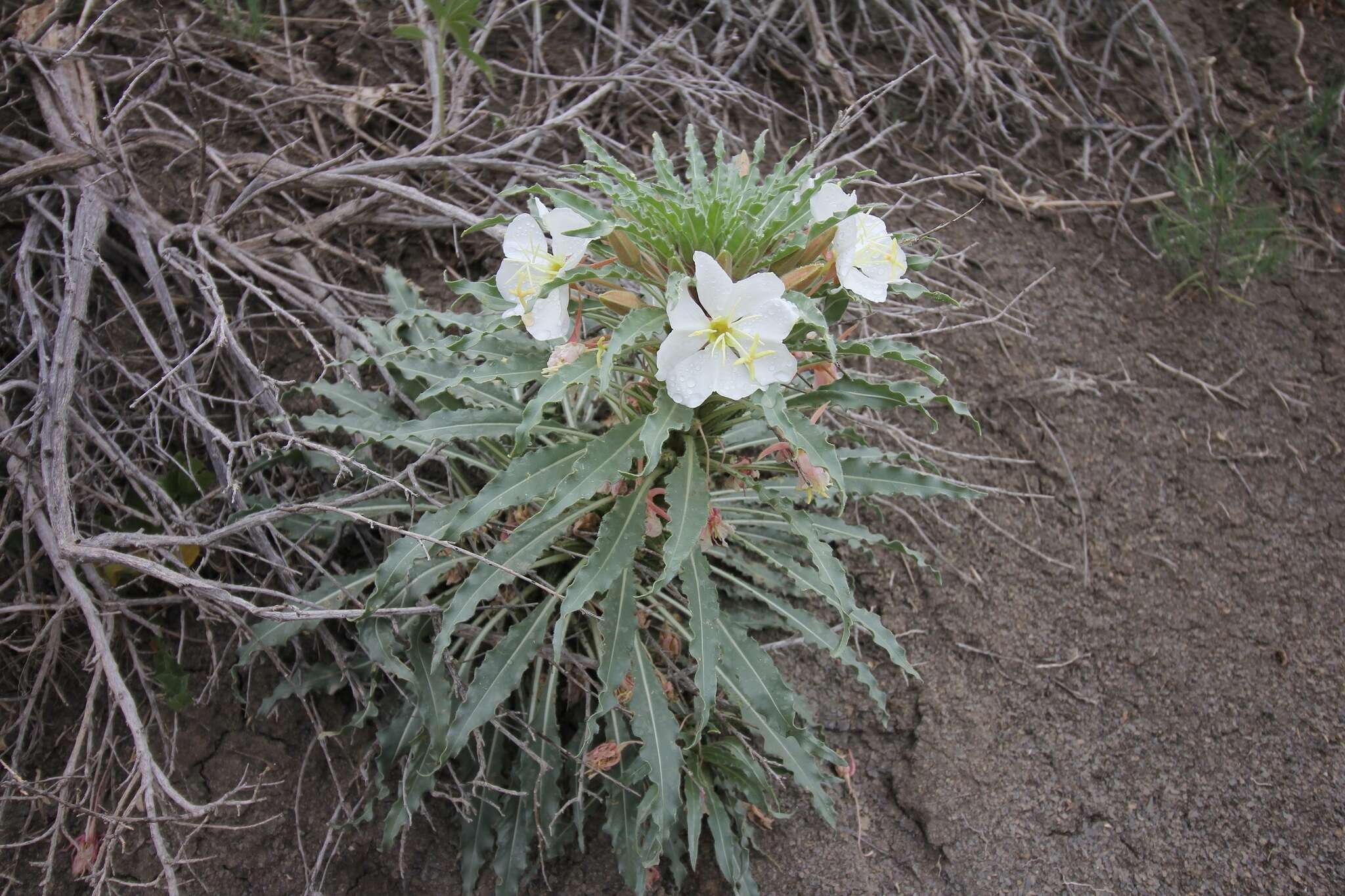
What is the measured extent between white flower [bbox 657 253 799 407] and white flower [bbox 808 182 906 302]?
0.15m

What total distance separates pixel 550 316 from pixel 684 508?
437mm

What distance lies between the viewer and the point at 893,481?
6.42 ft

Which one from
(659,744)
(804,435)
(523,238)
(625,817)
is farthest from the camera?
(625,817)

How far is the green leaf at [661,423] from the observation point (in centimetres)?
148

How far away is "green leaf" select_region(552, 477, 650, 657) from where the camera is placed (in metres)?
1.64

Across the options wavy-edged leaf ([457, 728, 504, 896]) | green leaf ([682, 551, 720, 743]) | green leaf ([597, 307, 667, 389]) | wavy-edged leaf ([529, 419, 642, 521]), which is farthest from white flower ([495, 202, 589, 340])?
wavy-edged leaf ([457, 728, 504, 896])

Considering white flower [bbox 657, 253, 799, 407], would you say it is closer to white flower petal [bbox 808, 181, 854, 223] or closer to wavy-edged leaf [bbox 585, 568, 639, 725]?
white flower petal [bbox 808, 181, 854, 223]

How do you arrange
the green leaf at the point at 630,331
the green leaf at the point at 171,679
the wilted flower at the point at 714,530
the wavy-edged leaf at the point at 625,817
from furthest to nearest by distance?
the green leaf at the point at 171,679
the wavy-edged leaf at the point at 625,817
the wilted flower at the point at 714,530
the green leaf at the point at 630,331

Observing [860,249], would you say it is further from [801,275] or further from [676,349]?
[676,349]

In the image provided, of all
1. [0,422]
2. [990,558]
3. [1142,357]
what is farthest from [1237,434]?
[0,422]

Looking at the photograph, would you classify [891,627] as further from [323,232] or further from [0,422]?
[0,422]

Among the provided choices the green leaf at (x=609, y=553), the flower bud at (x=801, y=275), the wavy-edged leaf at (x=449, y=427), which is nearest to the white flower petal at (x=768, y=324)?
the flower bud at (x=801, y=275)

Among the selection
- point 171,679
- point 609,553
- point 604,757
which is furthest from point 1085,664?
point 171,679

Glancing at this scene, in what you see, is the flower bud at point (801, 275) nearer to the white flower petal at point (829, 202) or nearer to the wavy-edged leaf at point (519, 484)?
the white flower petal at point (829, 202)
